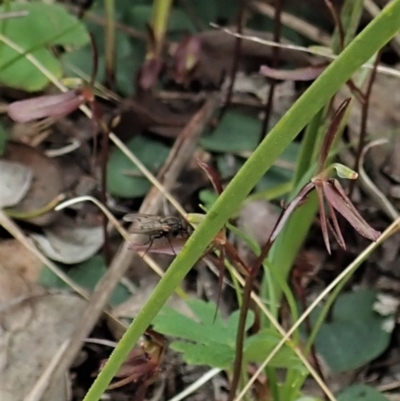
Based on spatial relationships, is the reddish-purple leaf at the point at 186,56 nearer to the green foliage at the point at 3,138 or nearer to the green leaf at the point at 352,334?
the green foliage at the point at 3,138

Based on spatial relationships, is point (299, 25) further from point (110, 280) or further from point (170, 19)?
point (110, 280)

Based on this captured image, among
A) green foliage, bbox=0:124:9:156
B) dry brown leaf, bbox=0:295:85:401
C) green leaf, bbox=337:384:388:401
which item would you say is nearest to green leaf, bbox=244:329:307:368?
green leaf, bbox=337:384:388:401

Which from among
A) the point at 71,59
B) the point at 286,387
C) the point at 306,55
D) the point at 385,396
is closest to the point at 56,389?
the point at 286,387

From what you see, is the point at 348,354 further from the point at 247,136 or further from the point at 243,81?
the point at 243,81

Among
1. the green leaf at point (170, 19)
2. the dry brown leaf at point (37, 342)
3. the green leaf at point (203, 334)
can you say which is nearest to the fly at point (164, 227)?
the green leaf at point (203, 334)

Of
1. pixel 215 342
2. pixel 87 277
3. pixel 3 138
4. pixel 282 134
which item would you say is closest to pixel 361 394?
pixel 215 342
